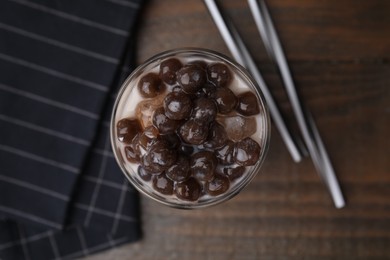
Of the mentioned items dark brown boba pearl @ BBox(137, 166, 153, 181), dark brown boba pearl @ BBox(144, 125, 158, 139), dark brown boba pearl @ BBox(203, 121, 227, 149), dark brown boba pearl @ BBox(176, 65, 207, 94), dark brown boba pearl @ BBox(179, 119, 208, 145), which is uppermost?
dark brown boba pearl @ BBox(176, 65, 207, 94)

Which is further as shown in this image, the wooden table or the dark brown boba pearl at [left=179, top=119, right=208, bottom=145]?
the wooden table

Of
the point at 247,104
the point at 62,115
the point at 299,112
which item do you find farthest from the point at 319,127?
the point at 62,115

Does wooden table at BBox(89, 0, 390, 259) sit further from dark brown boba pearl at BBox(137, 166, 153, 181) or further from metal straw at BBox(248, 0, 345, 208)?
dark brown boba pearl at BBox(137, 166, 153, 181)

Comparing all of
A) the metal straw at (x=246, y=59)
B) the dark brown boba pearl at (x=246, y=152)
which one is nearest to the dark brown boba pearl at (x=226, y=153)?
the dark brown boba pearl at (x=246, y=152)

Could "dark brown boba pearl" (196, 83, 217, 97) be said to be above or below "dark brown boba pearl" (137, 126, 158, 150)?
Result: above

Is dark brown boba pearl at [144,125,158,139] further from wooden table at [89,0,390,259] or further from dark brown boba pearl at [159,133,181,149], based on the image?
wooden table at [89,0,390,259]

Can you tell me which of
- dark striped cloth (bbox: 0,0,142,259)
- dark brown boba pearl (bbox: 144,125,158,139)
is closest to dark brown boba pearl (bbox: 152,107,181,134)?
dark brown boba pearl (bbox: 144,125,158,139)

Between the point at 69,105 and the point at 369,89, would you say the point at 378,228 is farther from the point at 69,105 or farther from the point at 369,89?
the point at 69,105

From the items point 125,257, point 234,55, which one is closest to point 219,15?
point 234,55
